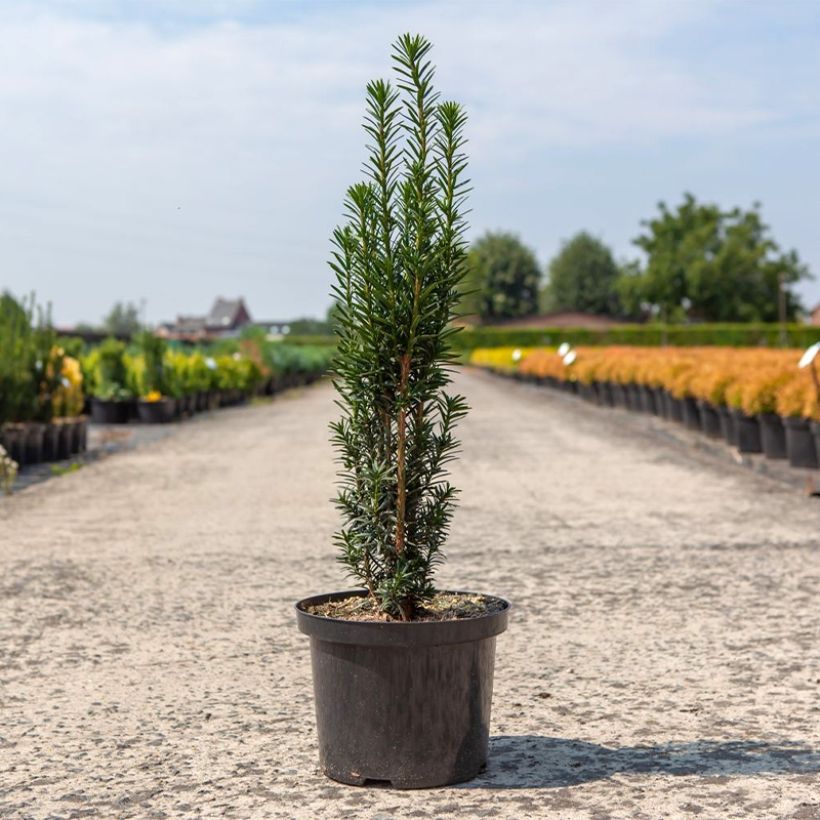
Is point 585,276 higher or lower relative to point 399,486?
higher

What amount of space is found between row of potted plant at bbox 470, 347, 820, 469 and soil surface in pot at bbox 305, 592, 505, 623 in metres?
9.69

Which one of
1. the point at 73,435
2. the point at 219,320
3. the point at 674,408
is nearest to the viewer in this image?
the point at 73,435

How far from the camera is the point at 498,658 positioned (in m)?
5.63

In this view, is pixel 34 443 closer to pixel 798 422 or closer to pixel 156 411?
pixel 156 411

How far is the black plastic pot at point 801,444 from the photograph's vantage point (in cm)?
1348

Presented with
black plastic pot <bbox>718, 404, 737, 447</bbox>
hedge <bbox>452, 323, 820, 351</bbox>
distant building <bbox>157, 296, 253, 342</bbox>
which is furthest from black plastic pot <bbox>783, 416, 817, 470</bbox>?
distant building <bbox>157, 296, 253, 342</bbox>

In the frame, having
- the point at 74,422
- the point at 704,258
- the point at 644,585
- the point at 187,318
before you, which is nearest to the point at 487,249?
the point at 704,258

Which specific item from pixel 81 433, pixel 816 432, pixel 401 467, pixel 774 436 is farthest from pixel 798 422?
pixel 401 467

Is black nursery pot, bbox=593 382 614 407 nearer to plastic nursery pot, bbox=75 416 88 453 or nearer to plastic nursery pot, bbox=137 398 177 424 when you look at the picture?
plastic nursery pot, bbox=137 398 177 424

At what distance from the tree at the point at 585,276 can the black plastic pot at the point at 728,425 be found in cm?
11583

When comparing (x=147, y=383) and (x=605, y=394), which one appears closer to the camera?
(x=147, y=383)

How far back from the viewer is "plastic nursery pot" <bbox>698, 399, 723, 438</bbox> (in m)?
17.8

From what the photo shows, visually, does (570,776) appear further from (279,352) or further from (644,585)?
(279,352)

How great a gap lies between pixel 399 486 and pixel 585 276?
13159 cm
